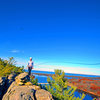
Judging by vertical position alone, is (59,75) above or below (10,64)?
below

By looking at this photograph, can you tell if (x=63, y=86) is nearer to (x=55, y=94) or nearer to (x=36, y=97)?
(x=55, y=94)

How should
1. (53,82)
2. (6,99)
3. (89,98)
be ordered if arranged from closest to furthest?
(6,99) < (53,82) < (89,98)

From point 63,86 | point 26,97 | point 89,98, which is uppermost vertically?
point 26,97

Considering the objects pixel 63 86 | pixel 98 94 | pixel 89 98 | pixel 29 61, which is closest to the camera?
pixel 29 61

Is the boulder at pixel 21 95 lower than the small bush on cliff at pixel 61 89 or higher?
higher

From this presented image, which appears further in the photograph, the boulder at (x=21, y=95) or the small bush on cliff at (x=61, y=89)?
the small bush on cliff at (x=61, y=89)

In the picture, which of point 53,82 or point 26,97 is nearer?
point 26,97

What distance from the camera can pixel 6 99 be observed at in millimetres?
9344

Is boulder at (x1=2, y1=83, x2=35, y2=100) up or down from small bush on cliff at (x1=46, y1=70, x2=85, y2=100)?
up

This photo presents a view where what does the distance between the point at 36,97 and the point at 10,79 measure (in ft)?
31.3

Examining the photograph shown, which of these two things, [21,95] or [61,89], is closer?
[21,95]

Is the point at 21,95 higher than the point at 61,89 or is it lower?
higher

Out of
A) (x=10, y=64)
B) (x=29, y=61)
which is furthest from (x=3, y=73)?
(x=29, y=61)

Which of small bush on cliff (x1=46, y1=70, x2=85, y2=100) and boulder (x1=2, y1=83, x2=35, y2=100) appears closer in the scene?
boulder (x1=2, y1=83, x2=35, y2=100)
